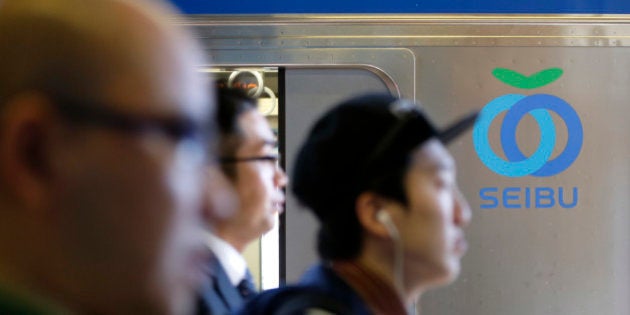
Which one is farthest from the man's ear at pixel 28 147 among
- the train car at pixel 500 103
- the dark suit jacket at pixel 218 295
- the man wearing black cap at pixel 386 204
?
the train car at pixel 500 103

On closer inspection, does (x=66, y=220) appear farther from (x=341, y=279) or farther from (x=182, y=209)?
(x=341, y=279)

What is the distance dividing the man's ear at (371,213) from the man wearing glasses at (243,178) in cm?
51

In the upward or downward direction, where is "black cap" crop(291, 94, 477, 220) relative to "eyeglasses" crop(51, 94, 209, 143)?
upward

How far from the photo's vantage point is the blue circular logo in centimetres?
331

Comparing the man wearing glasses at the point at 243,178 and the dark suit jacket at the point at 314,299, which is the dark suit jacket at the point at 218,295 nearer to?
the man wearing glasses at the point at 243,178

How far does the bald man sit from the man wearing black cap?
832 mm

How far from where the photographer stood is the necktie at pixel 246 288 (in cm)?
214

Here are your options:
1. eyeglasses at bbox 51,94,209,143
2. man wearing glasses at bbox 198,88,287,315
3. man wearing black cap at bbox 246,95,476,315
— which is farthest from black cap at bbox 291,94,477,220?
eyeglasses at bbox 51,94,209,143

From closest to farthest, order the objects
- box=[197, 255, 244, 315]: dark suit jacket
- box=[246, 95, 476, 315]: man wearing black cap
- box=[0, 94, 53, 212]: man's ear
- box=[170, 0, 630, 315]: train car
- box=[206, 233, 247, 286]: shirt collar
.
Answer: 1. box=[0, 94, 53, 212]: man's ear
2. box=[246, 95, 476, 315]: man wearing black cap
3. box=[197, 255, 244, 315]: dark suit jacket
4. box=[206, 233, 247, 286]: shirt collar
5. box=[170, 0, 630, 315]: train car

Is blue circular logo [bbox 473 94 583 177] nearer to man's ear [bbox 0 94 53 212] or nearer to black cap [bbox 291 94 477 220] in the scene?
black cap [bbox 291 94 477 220]

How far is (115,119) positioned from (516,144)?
268cm

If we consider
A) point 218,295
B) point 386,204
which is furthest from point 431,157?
point 218,295

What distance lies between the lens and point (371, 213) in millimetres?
1675

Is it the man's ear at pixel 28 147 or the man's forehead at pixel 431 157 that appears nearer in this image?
the man's ear at pixel 28 147
